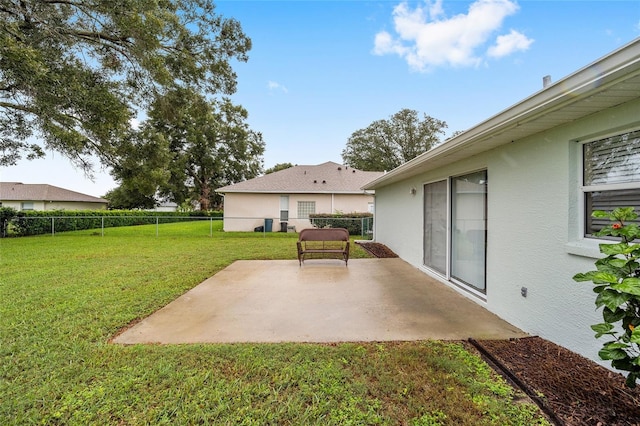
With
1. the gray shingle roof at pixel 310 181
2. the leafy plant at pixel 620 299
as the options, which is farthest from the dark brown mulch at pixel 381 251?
the leafy plant at pixel 620 299

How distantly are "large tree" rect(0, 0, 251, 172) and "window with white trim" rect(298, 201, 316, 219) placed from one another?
7808mm

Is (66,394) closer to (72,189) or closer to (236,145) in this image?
(236,145)

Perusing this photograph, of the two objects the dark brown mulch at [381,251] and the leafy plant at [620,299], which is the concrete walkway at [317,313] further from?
the dark brown mulch at [381,251]

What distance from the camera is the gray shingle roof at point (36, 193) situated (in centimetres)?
A: 3002

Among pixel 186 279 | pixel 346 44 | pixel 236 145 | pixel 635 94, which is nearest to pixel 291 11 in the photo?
Answer: pixel 346 44

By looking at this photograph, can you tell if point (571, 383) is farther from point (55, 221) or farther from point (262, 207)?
point (55, 221)

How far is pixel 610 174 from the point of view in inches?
98.9

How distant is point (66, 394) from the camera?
2.22 metres

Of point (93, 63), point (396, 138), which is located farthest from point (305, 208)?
point (396, 138)

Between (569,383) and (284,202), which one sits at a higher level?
(284,202)

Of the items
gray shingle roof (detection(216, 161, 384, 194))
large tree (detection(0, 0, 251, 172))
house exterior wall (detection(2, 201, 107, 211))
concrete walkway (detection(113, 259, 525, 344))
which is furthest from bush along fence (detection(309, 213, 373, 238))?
house exterior wall (detection(2, 201, 107, 211))

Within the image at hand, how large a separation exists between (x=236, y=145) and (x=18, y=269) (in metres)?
25.1

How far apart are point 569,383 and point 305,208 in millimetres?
15386

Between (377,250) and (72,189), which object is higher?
(72,189)
